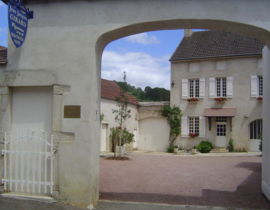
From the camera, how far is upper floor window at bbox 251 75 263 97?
17953mm

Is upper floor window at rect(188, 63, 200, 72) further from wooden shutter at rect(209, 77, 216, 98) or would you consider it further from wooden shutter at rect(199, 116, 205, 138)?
wooden shutter at rect(199, 116, 205, 138)

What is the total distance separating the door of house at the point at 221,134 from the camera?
18547 mm

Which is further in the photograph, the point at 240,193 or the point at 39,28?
the point at 240,193

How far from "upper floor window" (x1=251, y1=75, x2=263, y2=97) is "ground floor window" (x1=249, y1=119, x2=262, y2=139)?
1.74 metres

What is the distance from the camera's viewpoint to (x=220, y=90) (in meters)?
18.9

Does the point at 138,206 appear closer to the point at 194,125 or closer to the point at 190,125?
the point at 194,125

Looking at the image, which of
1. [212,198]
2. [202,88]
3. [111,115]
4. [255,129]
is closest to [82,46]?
[212,198]

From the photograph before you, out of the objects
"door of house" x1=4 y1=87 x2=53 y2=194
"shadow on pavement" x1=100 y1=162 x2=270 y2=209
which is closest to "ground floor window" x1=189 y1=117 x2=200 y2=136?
"shadow on pavement" x1=100 y1=162 x2=270 y2=209

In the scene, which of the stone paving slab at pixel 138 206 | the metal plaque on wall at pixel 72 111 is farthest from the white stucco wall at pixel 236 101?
the metal plaque on wall at pixel 72 111

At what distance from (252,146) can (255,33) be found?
14.6 meters

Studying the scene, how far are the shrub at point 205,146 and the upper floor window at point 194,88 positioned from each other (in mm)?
3265

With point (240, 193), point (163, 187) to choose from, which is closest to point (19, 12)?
point (163, 187)

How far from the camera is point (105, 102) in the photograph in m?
18.0

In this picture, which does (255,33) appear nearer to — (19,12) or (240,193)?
(240,193)
